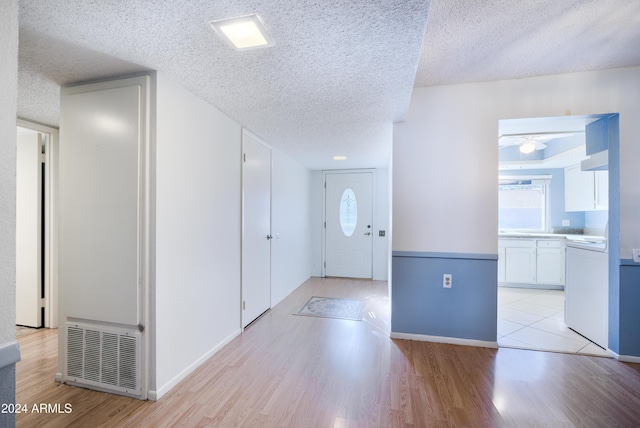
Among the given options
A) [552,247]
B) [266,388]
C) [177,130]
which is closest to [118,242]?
[177,130]

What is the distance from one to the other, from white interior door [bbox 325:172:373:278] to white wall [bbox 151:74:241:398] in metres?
3.04

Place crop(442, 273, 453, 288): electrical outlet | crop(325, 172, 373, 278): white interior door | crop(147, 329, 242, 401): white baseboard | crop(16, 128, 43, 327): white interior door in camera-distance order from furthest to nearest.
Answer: crop(325, 172, 373, 278): white interior door < crop(16, 128, 43, 327): white interior door < crop(442, 273, 453, 288): electrical outlet < crop(147, 329, 242, 401): white baseboard

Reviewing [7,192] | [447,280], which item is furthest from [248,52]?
[447,280]

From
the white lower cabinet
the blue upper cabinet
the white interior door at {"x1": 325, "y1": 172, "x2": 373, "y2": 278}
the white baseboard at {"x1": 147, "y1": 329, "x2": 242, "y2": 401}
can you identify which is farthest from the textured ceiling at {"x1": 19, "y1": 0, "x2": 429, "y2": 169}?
the white lower cabinet

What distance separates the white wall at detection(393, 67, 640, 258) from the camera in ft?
8.02

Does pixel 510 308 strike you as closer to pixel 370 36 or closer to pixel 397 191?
pixel 397 191

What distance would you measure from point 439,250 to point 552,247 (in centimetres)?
330

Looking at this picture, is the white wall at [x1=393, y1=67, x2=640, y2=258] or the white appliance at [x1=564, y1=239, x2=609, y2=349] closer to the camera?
the white wall at [x1=393, y1=67, x2=640, y2=258]

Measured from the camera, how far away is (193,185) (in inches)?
88.6

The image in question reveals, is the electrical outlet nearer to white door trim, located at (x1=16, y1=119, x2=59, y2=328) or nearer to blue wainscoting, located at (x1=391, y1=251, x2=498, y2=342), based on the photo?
blue wainscoting, located at (x1=391, y1=251, x2=498, y2=342)

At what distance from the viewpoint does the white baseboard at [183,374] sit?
187 centimetres

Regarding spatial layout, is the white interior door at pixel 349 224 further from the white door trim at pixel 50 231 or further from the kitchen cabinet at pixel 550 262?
the white door trim at pixel 50 231

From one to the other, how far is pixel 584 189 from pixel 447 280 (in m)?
3.67

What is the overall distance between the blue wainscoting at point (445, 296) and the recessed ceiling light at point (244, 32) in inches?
86.6
